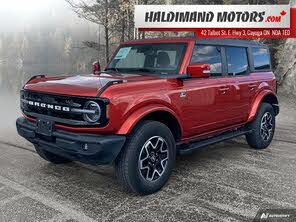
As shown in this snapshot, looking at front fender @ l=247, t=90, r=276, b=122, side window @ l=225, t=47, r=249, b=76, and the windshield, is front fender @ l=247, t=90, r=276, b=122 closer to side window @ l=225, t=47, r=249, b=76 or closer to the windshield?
side window @ l=225, t=47, r=249, b=76

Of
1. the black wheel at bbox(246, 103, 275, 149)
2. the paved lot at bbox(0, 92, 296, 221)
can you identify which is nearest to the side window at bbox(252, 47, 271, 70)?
the black wheel at bbox(246, 103, 275, 149)

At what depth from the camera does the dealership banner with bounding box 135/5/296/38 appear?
14.1 metres

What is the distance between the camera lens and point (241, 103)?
5.45m

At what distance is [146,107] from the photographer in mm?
3861

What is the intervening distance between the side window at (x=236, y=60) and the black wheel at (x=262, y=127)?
88 centimetres

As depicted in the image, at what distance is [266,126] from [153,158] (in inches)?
122

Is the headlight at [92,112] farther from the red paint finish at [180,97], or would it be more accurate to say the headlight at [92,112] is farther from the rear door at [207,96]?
the rear door at [207,96]

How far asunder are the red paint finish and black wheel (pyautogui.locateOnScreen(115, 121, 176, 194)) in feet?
0.62

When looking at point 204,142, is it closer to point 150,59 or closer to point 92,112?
point 150,59

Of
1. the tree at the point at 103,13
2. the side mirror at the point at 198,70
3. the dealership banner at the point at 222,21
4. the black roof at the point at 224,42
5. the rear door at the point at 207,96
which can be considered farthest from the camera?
the tree at the point at 103,13

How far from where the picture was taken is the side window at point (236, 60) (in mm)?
5297

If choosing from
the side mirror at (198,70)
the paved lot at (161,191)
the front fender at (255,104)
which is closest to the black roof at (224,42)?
the side mirror at (198,70)

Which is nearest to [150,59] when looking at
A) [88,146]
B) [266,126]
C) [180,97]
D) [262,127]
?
[180,97]

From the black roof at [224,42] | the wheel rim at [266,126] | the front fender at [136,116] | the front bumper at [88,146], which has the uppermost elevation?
the black roof at [224,42]
